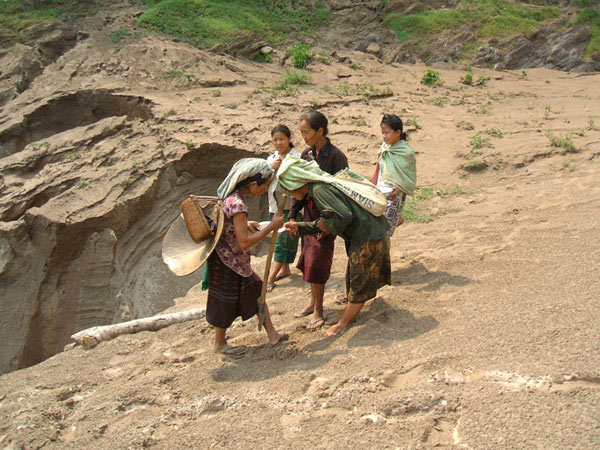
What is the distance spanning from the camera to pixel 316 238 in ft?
11.2

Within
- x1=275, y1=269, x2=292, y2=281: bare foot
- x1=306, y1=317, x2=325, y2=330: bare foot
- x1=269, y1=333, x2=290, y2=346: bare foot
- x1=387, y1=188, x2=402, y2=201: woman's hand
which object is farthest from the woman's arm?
x1=275, y1=269, x2=292, y2=281: bare foot

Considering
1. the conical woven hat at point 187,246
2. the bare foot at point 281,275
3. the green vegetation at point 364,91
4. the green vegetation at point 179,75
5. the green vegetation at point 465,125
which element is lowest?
the bare foot at point 281,275

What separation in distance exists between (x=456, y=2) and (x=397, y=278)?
1325cm

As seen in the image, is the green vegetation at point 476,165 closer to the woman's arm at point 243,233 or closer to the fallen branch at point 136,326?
the fallen branch at point 136,326

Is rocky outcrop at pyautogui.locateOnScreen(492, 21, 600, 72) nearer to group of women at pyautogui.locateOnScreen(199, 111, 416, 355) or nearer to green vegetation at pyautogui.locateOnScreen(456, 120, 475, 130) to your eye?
green vegetation at pyautogui.locateOnScreen(456, 120, 475, 130)

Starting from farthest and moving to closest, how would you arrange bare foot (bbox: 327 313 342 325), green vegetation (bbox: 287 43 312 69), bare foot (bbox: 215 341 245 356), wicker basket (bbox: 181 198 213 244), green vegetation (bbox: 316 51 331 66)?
green vegetation (bbox: 316 51 331 66) < green vegetation (bbox: 287 43 312 69) < bare foot (bbox: 327 313 342 325) < bare foot (bbox: 215 341 245 356) < wicker basket (bbox: 181 198 213 244)

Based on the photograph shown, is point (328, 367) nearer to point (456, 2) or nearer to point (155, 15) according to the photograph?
point (155, 15)

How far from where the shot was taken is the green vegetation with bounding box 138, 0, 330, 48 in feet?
35.7

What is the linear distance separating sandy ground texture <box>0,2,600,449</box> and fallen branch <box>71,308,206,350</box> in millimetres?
145

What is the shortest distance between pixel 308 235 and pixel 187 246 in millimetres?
800

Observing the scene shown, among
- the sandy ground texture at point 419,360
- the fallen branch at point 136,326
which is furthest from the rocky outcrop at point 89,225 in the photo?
the fallen branch at point 136,326

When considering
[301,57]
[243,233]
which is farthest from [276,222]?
[301,57]

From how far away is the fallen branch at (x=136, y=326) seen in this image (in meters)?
4.11

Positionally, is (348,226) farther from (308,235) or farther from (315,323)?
(315,323)
